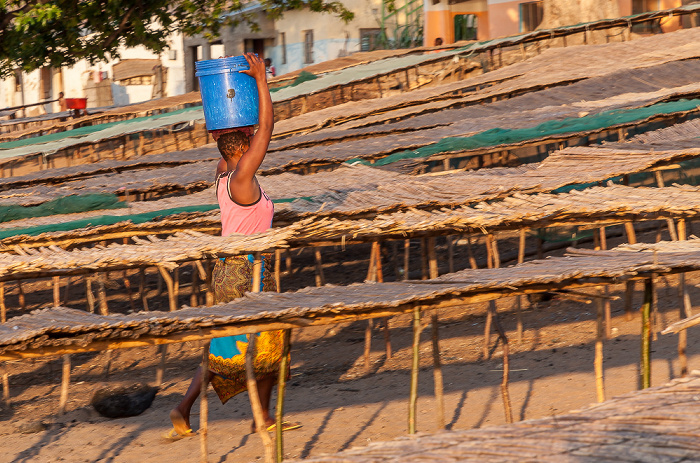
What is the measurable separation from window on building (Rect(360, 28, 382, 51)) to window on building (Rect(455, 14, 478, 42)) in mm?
2359

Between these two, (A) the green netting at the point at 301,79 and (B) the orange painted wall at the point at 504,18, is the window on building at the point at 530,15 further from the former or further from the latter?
(A) the green netting at the point at 301,79

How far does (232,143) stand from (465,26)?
59.5ft

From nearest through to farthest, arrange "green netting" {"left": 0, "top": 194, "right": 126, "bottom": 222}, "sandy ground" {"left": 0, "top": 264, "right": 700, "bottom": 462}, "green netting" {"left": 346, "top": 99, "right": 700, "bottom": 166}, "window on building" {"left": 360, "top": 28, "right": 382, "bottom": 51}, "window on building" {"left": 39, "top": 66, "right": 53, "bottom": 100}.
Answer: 1. "sandy ground" {"left": 0, "top": 264, "right": 700, "bottom": 462}
2. "green netting" {"left": 0, "top": 194, "right": 126, "bottom": 222}
3. "green netting" {"left": 346, "top": 99, "right": 700, "bottom": 166}
4. "window on building" {"left": 360, "top": 28, "right": 382, "bottom": 51}
5. "window on building" {"left": 39, "top": 66, "right": 53, "bottom": 100}

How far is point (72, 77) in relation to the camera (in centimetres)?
3016

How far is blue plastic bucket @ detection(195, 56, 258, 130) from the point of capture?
14.7 ft

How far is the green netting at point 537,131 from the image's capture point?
7621 mm

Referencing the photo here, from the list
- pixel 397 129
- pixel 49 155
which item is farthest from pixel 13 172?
pixel 397 129

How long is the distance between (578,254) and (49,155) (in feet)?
27.5

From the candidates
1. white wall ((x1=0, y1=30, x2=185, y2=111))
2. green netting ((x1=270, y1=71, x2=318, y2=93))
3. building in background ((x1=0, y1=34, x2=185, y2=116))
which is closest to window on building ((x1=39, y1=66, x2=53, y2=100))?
building in background ((x1=0, y1=34, x2=185, y2=116))

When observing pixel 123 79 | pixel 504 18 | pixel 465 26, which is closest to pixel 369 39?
pixel 465 26

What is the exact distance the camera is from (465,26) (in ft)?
70.9

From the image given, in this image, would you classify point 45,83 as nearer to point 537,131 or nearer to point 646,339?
point 537,131

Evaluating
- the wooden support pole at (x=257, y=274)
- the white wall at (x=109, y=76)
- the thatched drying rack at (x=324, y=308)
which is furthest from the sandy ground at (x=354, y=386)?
the white wall at (x=109, y=76)

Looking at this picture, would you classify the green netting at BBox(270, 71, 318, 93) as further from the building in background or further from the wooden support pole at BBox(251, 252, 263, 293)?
the building in background
